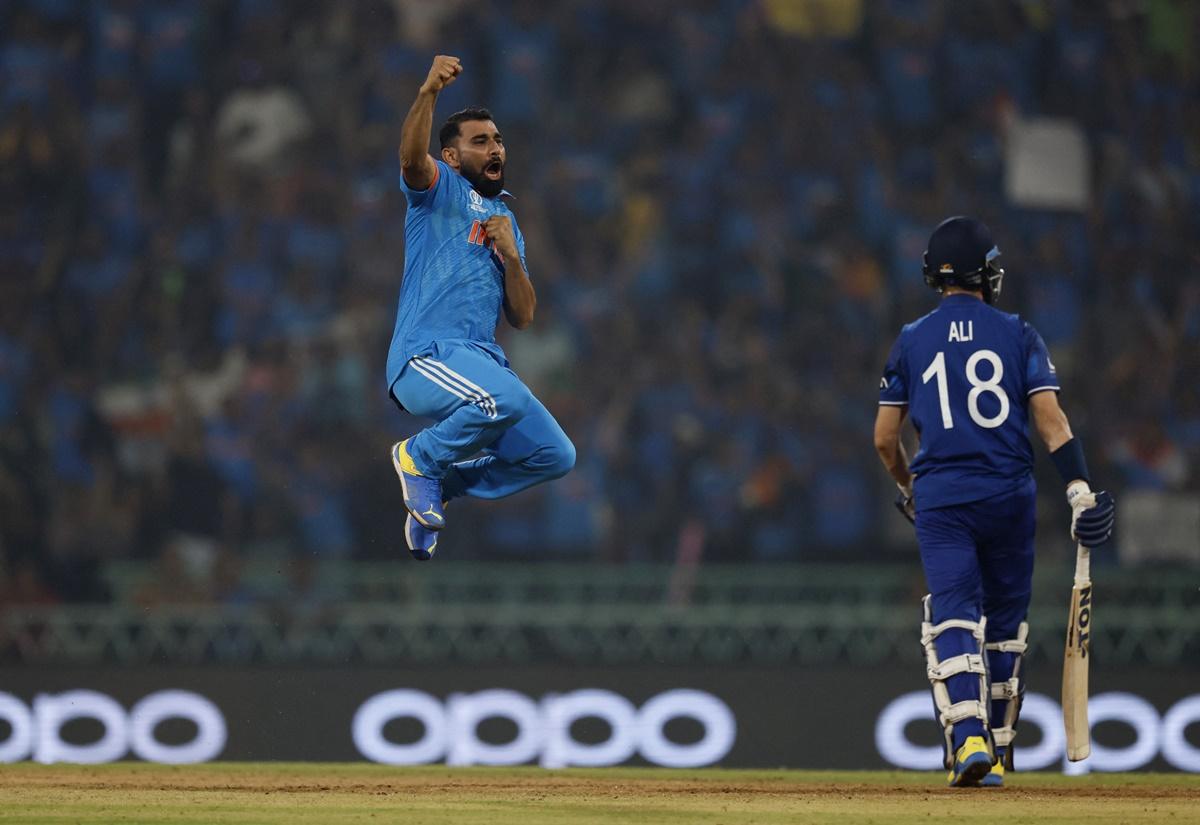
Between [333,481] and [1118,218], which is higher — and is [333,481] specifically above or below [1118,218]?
below

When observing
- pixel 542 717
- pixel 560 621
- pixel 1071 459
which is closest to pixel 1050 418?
pixel 1071 459

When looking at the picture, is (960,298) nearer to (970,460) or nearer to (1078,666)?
(970,460)

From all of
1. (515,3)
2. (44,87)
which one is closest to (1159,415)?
(515,3)

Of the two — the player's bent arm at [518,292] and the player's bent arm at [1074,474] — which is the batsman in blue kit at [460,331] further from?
the player's bent arm at [1074,474]

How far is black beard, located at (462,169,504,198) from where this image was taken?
7.87 m

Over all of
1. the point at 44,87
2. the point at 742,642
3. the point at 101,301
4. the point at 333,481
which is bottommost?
the point at 742,642

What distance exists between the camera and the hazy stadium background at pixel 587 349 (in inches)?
466

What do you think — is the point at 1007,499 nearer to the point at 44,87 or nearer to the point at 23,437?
the point at 23,437

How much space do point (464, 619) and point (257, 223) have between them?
4.15 m

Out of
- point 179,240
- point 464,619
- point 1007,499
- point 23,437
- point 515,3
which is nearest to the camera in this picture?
point 1007,499

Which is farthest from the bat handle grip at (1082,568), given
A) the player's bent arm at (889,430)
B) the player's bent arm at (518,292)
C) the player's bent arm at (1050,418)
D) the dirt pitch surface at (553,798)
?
the player's bent arm at (518,292)

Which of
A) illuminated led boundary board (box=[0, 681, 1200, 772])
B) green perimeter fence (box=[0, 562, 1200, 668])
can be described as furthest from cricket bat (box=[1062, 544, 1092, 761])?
green perimeter fence (box=[0, 562, 1200, 668])

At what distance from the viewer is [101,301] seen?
14578 millimetres

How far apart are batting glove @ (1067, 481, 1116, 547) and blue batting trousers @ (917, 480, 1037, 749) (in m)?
0.26
